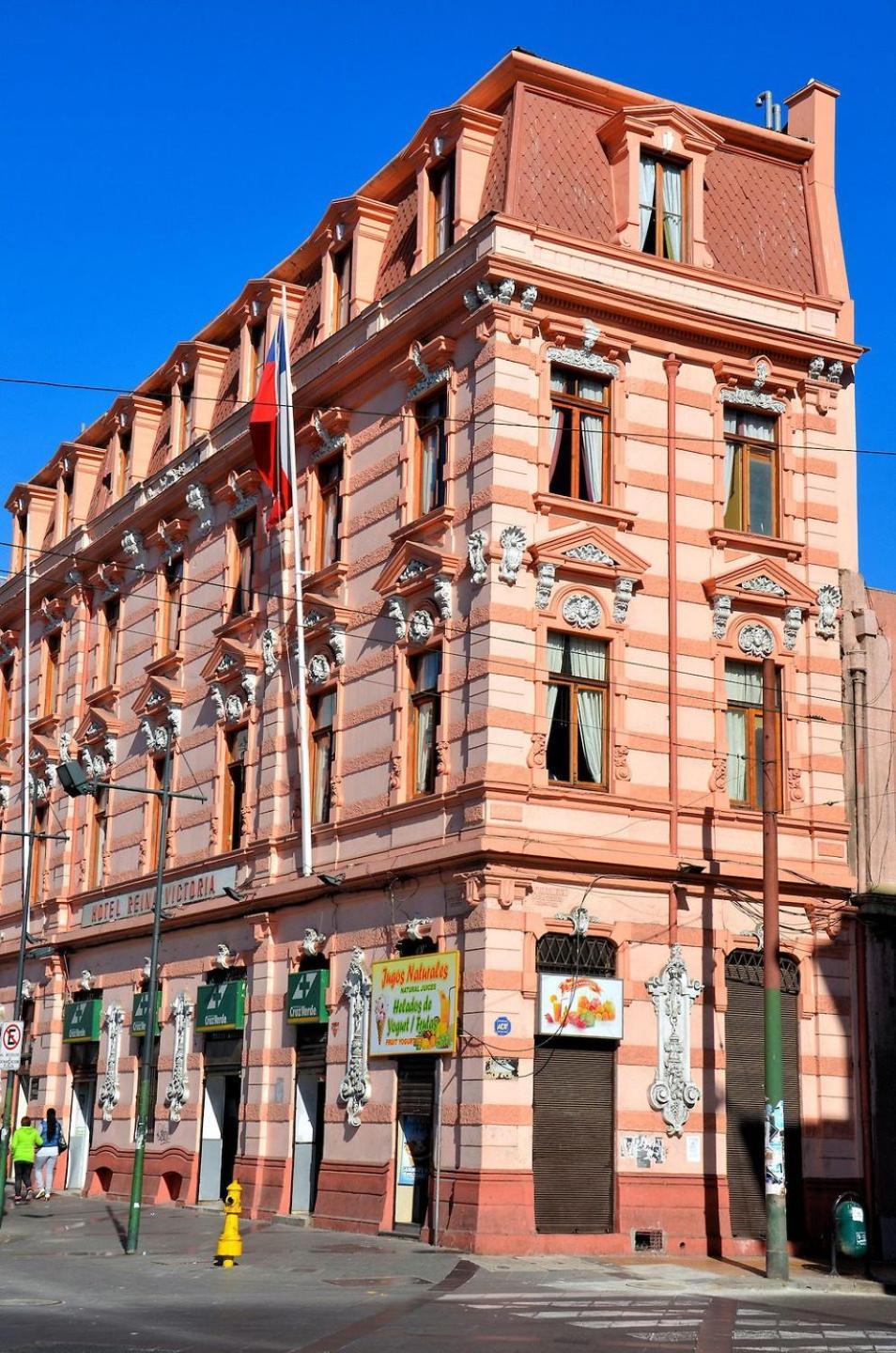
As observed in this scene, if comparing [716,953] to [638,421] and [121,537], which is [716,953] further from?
[121,537]

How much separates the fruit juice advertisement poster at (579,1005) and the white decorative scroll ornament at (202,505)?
15910 millimetres

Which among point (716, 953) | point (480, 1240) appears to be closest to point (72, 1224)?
point (480, 1240)

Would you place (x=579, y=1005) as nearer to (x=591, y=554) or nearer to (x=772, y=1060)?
(x=772, y=1060)

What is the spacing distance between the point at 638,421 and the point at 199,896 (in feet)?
44.9

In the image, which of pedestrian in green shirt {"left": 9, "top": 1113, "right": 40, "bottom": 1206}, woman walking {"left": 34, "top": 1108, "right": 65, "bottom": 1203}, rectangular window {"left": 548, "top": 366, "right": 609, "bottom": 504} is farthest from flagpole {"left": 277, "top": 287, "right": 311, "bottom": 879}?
woman walking {"left": 34, "top": 1108, "right": 65, "bottom": 1203}

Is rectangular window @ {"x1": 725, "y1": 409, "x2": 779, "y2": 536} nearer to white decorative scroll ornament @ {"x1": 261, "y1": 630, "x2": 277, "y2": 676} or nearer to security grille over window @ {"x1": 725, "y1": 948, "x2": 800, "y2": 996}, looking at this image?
security grille over window @ {"x1": 725, "y1": 948, "x2": 800, "y2": 996}

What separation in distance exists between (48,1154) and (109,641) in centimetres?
1284

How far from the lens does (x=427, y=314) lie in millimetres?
29844

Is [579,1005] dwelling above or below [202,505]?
below

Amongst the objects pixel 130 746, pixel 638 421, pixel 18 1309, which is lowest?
pixel 18 1309

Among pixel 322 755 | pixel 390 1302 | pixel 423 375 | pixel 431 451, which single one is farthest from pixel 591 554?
pixel 390 1302

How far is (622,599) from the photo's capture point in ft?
92.8

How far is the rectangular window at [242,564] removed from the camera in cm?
3600

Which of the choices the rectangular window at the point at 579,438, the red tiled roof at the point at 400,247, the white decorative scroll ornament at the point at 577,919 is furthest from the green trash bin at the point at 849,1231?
the red tiled roof at the point at 400,247
